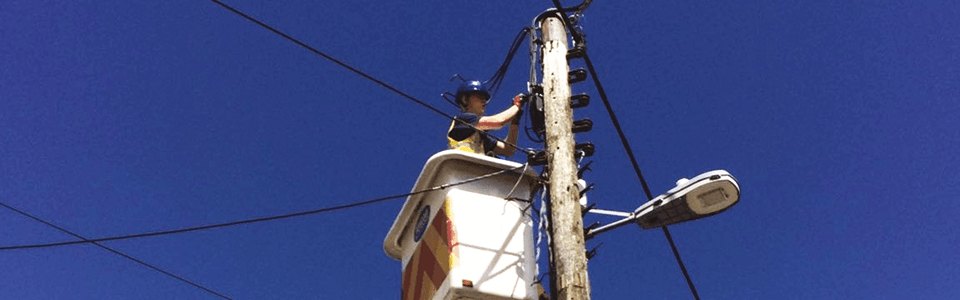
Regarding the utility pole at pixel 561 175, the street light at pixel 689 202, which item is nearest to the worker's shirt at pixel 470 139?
the utility pole at pixel 561 175

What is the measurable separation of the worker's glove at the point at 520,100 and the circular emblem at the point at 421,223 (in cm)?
138

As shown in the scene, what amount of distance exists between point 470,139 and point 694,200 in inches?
97.6

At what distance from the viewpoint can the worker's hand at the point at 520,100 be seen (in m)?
9.36

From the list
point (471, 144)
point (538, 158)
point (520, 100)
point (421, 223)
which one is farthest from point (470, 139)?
point (538, 158)

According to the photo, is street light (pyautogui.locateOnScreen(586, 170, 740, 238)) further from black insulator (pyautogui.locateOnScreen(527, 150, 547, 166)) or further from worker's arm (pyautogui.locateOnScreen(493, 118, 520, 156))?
worker's arm (pyautogui.locateOnScreen(493, 118, 520, 156))

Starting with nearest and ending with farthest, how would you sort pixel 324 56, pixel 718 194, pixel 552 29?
pixel 718 194
pixel 324 56
pixel 552 29

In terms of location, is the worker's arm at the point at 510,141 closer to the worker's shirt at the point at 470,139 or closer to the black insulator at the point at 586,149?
the worker's shirt at the point at 470,139

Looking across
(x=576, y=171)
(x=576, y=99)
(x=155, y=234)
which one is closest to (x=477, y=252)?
(x=576, y=171)

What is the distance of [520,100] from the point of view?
9406 mm

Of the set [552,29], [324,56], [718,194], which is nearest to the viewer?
[718,194]

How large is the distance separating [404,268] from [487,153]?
1.37 meters

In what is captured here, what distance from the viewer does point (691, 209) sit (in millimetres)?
7633

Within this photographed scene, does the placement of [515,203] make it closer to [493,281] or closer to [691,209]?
[493,281]

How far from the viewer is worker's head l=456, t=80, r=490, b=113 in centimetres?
995
